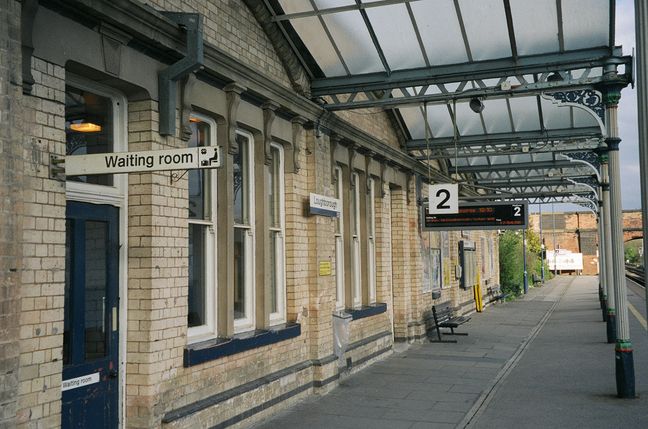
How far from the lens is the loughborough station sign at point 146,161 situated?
530 cm

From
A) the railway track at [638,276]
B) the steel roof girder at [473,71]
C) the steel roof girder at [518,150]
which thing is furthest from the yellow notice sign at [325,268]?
the railway track at [638,276]

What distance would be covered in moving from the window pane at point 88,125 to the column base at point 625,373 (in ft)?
25.3

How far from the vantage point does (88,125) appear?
630cm

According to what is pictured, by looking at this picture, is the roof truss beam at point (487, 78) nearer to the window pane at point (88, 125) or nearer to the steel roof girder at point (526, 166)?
the window pane at point (88, 125)

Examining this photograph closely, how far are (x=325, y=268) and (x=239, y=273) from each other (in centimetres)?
213

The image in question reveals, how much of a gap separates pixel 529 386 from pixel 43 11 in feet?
30.0

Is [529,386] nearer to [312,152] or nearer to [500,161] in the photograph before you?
[312,152]

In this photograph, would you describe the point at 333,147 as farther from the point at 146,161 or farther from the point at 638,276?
the point at 638,276

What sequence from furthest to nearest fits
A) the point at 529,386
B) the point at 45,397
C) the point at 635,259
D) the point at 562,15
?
the point at 635,259
the point at 529,386
the point at 562,15
the point at 45,397

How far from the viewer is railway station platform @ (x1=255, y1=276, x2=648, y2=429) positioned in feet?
28.6

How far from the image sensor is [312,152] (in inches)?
412

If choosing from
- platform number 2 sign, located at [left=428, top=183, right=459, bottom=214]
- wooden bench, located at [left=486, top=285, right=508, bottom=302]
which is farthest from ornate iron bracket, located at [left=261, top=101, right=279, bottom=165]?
wooden bench, located at [left=486, top=285, right=508, bottom=302]

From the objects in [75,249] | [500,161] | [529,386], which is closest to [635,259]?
[500,161]

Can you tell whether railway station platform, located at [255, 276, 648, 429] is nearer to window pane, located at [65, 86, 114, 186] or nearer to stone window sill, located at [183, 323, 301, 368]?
stone window sill, located at [183, 323, 301, 368]
